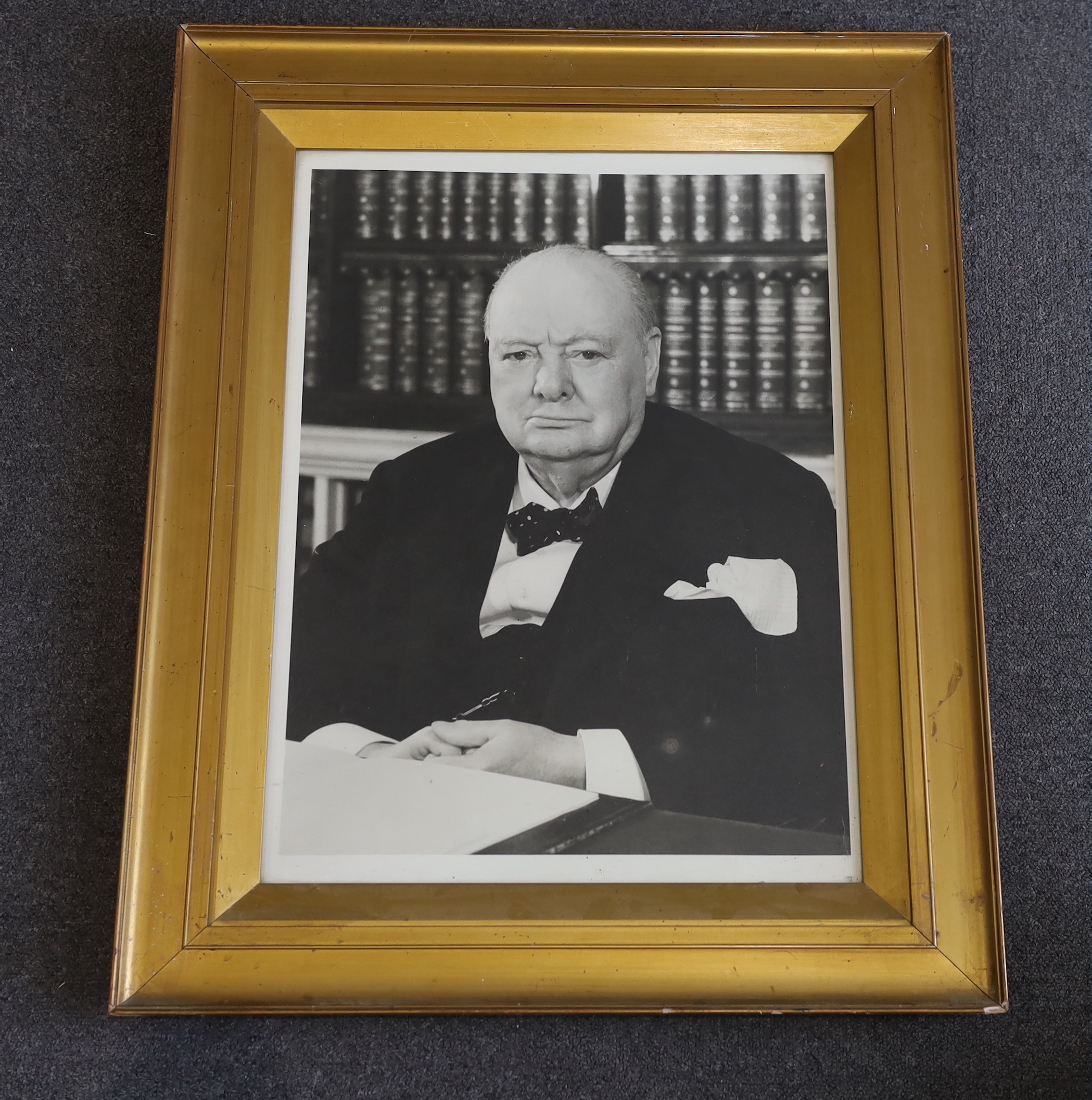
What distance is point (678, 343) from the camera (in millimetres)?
873

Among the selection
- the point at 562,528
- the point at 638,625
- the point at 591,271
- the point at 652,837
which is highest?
the point at 591,271

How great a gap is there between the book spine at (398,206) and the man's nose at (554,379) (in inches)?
8.3

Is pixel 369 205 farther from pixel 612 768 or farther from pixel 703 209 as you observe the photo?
pixel 612 768

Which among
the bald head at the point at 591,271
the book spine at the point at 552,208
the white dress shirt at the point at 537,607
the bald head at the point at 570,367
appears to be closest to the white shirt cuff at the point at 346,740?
the white dress shirt at the point at 537,607

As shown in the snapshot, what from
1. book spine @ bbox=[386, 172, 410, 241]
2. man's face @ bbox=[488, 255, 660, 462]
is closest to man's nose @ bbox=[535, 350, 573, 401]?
man's face @ bbox=[488, 255, 660, 462]

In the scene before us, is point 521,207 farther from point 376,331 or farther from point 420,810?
point 420,810

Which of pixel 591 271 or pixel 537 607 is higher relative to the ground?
pixel 591 271

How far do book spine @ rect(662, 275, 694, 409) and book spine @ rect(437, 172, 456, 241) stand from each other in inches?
9.6

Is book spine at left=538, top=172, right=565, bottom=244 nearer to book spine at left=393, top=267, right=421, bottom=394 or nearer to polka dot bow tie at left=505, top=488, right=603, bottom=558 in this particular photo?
book spine at left=393, top=267, right=421, bottom=394

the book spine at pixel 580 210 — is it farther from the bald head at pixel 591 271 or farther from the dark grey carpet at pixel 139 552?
the dark grey carpet at pixel 139 552

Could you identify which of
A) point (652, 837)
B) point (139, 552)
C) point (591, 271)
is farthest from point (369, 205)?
point (652, 837)

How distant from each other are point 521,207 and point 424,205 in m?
0.11

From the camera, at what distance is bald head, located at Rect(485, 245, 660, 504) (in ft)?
2.84

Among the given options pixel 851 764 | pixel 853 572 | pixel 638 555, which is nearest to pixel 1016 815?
pixel 851 764
